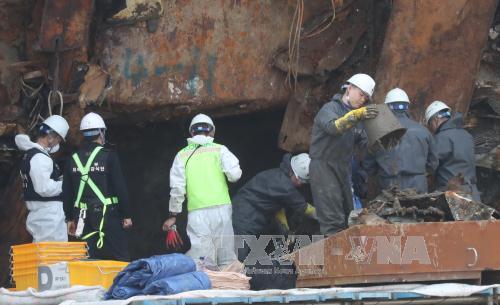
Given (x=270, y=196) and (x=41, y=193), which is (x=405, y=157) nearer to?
(x=270, y=196)

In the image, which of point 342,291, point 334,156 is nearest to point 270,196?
point 334,156

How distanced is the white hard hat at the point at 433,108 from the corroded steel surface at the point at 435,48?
0.21 m

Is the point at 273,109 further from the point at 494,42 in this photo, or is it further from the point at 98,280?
the point at 98,280

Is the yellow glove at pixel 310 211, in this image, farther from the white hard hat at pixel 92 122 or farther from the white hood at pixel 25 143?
the white hood at pixel 25 143

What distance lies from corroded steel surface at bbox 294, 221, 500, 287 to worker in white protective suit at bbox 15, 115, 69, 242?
2977 millimetres

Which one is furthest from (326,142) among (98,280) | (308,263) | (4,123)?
(4,123)

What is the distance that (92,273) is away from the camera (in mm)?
9062

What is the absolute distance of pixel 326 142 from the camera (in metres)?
10.3

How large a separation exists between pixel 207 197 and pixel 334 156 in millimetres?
1136

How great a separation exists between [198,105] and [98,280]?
3138mm

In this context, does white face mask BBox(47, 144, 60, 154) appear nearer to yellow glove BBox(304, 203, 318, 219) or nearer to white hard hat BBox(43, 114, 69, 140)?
white hard hat BBox(43, 114, 69, 140)

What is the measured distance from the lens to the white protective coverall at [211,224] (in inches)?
416

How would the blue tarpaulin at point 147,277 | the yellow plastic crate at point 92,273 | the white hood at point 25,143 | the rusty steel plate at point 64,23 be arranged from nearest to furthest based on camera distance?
the blue tarpaulin at point 147,277, the yellow plastic crate at point 92,273, the white hood at point 25,143, the rusty steel plate at point 64,23

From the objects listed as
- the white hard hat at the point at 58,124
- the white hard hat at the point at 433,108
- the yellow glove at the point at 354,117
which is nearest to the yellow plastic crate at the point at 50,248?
the white hard hat at the point at 58,124
